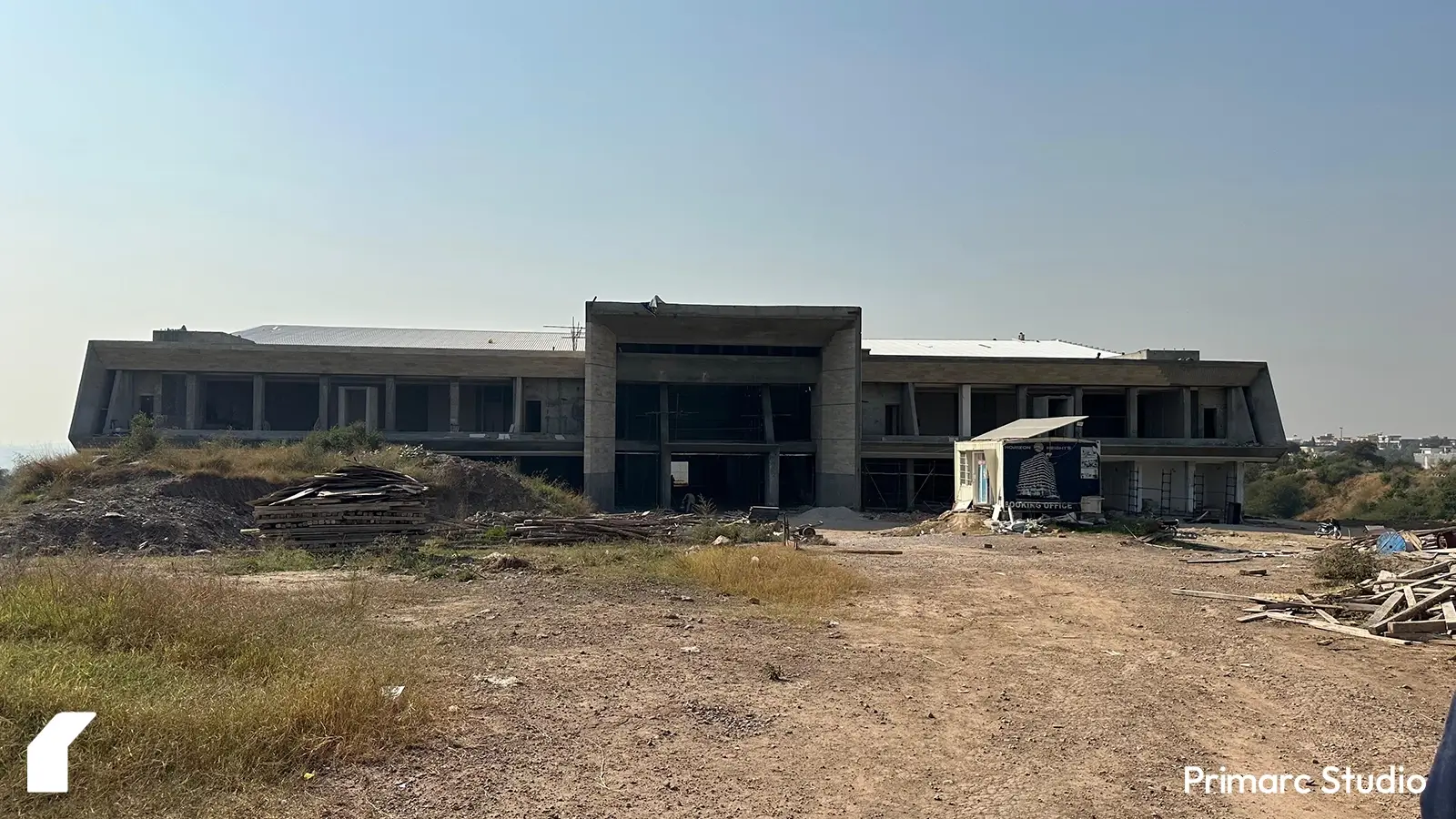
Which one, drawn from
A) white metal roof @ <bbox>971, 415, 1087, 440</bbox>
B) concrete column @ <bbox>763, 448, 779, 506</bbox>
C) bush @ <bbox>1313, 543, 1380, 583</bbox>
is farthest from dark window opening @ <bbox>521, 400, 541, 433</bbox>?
bush @ <bbox>1313, 543, 1380, 583</bbox>

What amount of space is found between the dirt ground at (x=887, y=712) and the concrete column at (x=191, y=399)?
104 ft

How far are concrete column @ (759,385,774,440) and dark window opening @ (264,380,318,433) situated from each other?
70.2 ft

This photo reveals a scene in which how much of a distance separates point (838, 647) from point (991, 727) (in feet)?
9.65

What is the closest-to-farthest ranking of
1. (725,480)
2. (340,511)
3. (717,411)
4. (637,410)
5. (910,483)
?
(340,511), (910,483), (637,410), (725,480), (717,411)

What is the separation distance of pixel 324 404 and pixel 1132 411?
36.0 meters

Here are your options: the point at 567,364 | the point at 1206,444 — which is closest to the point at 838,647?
the point at 567,364

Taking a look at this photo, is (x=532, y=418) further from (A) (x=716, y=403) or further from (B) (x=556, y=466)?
(A) (x=716, y=403)

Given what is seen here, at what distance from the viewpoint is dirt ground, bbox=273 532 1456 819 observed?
553cm

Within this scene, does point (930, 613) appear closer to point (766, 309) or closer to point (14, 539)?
point (14, 539)

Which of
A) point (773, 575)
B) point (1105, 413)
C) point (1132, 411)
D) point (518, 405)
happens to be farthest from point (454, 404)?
point (1105, 413)

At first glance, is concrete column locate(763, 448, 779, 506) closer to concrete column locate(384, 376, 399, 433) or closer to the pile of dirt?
concrete column locate(384, 376, 399, 433)

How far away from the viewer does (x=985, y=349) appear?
49.1 meters

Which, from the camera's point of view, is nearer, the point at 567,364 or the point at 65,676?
the point at 65,676

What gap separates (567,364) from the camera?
39531 mm
